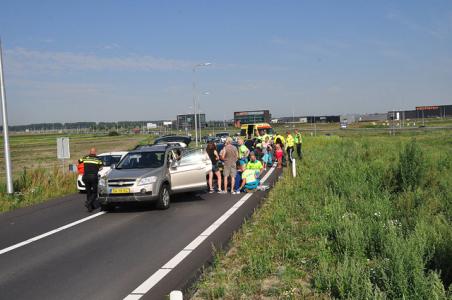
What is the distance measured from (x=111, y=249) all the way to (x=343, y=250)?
13.1 feet

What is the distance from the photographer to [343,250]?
22.9 ft

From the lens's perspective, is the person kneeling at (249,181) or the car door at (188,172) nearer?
the car door at (188,172)

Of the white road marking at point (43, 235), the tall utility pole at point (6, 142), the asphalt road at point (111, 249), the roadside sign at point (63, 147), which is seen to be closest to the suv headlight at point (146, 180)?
the asphalt road at point (111, 249)

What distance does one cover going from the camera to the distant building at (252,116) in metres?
50.9

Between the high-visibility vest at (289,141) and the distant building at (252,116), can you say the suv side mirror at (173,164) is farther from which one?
the distant building at (252,116)

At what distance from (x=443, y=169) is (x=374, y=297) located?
12546 millimetres

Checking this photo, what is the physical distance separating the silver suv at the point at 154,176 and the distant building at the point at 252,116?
36.2 m

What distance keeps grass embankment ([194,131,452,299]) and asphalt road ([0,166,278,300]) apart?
605mm

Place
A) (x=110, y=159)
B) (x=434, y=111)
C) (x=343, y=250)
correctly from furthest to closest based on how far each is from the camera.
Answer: (x=434, y=111)
(x=110, y=159)
(x=343, y=250)

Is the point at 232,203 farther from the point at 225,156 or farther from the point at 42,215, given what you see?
the point at 42,215

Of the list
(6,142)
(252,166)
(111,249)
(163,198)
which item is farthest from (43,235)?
(252,166)

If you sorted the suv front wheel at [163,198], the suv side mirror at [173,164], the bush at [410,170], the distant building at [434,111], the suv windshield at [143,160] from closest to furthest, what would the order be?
the suv front wheel at [163,198], the bush at [410,170], the suv windshield at [143,160], the suv side mirror at [173,164], the distant building at [434,111]

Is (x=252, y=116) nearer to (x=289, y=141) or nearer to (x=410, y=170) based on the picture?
(x=289, y=141)

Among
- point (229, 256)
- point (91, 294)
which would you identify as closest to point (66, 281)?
point (91, 294)
